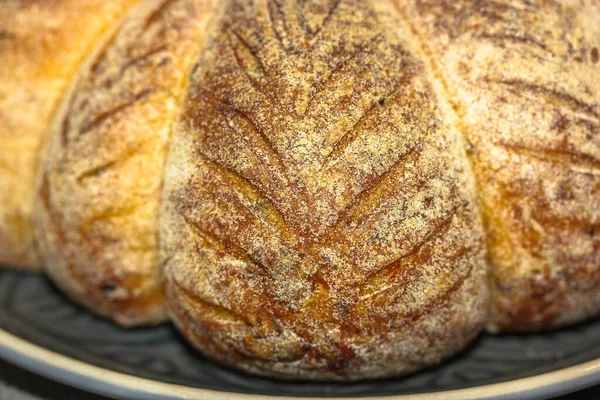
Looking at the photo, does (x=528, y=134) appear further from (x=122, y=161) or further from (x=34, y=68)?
(x=34, y=68)

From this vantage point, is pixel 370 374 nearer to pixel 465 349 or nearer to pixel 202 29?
pixel 465 349

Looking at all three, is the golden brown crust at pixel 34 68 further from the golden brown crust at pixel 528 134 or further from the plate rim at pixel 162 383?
the golden brown crust at pixel 528 134

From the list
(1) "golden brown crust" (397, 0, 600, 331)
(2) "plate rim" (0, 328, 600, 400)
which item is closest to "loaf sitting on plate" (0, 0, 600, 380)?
(1) "golden brown crust" (397, 0, 600, 331)

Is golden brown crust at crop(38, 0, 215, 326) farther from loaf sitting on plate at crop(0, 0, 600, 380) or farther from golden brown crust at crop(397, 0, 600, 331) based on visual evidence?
golden brown crust at crop(397, 0, 600, 331)

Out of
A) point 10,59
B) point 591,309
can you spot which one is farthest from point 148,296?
point 591,309

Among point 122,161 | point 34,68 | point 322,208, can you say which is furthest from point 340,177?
point 34,68

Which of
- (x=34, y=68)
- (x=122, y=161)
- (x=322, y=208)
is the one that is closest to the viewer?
(x=322, y=208)
